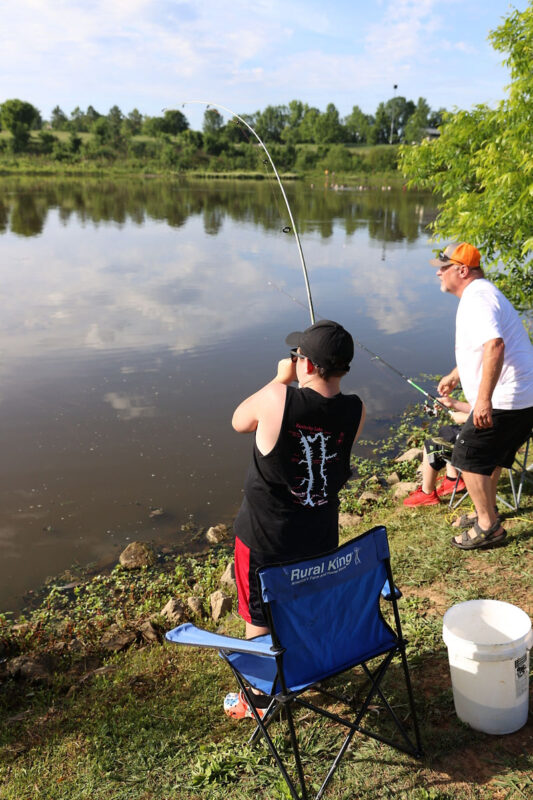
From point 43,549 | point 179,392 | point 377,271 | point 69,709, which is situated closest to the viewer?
point 69,709

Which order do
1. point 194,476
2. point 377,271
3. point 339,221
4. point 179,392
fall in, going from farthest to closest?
point 339,221 → point 377,271 → point 179,392 → point 194,476

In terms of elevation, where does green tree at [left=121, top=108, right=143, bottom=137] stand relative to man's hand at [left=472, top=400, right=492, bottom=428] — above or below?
above

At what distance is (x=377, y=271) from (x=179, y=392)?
11053 mm

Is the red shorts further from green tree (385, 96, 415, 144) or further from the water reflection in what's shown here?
green tree (385, 96, 415, 144)

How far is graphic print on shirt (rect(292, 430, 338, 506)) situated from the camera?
258 cm

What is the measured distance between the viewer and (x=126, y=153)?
271ft

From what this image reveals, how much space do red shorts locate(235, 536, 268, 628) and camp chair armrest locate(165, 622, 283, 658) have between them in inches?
13.2

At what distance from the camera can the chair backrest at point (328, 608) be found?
7.84ft

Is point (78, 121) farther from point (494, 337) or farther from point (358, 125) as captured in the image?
point (494, 337)

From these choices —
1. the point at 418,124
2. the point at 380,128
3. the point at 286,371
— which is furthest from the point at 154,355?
the point at 380,128

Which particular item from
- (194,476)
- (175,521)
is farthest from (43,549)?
(194,476)

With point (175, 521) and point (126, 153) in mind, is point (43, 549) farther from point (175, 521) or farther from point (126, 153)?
point (126, 153)

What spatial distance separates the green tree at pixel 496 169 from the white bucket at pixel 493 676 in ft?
12.1

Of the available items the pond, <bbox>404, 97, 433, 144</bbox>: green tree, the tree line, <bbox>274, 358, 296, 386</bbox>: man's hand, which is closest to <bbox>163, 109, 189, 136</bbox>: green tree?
the tree line
